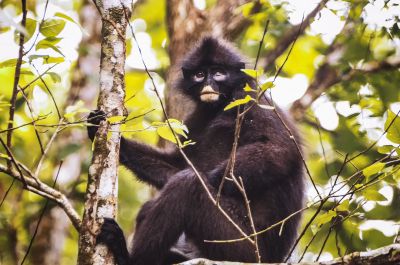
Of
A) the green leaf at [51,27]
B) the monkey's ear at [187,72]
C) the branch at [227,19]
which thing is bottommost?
the green leaf at [51,27]

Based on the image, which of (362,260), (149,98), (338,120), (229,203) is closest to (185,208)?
(229,203)

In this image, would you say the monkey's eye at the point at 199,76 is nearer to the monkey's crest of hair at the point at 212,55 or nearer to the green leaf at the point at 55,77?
the monkey's crest of hair at the point at 212,55

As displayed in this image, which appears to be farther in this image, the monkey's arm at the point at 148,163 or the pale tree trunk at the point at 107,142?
the monkey's arm at the point at 148,163

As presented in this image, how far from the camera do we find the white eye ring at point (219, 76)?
6.01m

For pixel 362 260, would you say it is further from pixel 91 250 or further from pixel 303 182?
pixel 303 182

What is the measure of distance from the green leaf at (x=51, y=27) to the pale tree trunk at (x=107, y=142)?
0.47 m

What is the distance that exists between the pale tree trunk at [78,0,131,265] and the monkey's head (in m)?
2.02

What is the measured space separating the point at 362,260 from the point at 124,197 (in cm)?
614

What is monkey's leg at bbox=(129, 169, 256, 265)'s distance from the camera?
429cm

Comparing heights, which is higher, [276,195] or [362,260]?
[276,195]

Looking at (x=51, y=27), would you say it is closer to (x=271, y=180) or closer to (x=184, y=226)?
(x=184, y=226)

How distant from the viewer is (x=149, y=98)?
393 inches

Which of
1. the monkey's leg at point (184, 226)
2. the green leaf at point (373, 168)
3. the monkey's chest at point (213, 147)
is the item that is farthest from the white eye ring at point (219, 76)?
the green leaf at point (373, 168)

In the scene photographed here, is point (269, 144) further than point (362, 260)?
Yes
